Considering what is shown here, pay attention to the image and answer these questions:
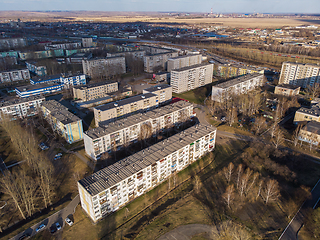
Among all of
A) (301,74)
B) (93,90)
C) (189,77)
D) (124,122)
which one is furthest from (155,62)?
(124,122)

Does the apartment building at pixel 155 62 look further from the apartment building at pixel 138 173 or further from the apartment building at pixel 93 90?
the apartment building at pixel 138 173

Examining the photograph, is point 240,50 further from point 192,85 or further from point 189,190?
point 189,190

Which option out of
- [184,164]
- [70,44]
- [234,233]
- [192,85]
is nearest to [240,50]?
[192,85]

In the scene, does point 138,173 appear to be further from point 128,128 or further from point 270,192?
point 270,192

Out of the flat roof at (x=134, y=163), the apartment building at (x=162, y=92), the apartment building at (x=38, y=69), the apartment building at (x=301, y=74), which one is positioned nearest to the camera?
the flat roof at (x=134, y=163)

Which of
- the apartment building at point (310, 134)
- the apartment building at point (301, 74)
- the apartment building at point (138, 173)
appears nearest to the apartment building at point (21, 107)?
the apartment building at point (138, 173)

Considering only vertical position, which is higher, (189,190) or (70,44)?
(70,44)
